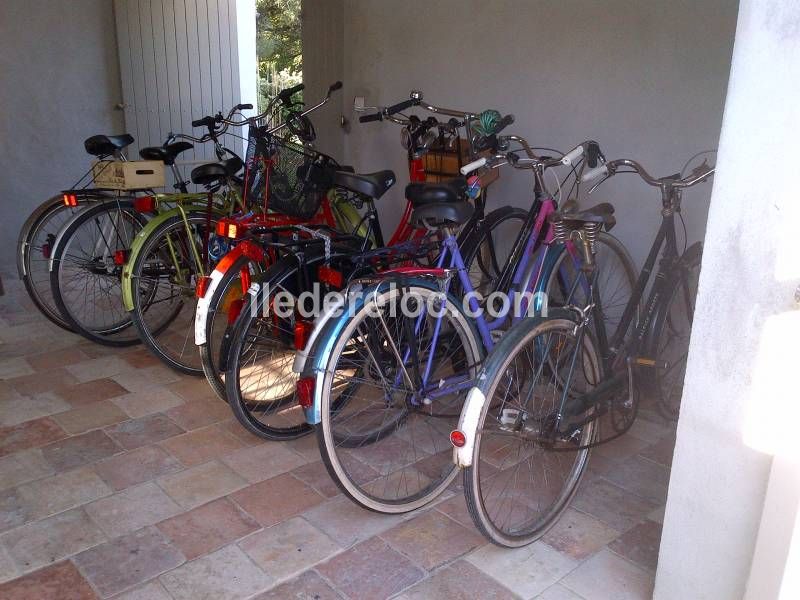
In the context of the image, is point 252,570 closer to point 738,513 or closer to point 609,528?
point 609,528

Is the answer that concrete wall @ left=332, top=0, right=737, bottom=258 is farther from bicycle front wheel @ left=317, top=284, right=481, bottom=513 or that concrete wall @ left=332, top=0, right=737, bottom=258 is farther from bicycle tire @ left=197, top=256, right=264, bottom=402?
bicycle tire @ left=197, top=256, right=264, bottom=402

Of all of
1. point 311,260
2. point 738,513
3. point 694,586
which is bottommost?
point 694,586

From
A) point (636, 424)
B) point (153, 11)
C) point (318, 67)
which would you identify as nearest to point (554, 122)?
point (636, 424)

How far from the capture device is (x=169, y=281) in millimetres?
3447

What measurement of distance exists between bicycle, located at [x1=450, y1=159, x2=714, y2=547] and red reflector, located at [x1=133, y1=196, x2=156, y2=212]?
75.3 inches

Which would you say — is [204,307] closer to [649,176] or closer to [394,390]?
[394,390]

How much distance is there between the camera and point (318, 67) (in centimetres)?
433

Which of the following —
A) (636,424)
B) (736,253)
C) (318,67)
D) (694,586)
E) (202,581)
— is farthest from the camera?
(318,67)

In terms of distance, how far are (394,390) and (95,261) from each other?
2025mm

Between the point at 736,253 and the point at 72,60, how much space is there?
16.3 ft

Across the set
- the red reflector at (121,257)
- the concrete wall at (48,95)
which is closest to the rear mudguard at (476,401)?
the red reflector at (121,257)

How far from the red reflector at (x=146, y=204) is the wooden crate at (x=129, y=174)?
13 centimetres

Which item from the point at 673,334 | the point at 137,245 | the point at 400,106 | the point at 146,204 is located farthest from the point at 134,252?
the point at 673,334

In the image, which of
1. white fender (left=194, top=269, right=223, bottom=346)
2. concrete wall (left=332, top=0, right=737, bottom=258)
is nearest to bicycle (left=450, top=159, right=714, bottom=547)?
concrete wall (left=332, top=0, right=737, bottom=258)
